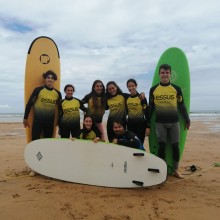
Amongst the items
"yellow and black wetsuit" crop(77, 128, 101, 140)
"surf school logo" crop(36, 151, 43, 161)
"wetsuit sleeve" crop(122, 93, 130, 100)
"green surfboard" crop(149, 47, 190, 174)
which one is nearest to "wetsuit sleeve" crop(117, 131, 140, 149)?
"yellow and black wetsuit" crop(77, 128, 101, 140)

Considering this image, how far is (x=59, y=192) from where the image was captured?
338 centimetres

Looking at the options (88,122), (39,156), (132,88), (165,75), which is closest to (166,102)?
(165,75)

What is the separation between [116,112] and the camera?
4195mm

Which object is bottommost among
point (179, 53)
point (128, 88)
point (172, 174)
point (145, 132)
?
point (172, 174)

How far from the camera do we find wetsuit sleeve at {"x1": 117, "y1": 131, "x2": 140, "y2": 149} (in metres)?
3.73

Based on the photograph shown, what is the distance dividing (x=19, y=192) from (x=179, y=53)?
3.21 m

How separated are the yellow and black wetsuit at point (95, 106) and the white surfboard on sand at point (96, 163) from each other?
24.5 inches

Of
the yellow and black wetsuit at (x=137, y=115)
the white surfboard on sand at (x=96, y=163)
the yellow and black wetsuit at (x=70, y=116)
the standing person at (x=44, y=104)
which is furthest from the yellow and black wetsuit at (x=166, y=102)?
the standing person at (x=44, y=104)

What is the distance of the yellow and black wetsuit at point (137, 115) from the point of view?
4117mm

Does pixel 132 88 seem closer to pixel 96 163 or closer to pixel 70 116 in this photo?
pixel 70 116

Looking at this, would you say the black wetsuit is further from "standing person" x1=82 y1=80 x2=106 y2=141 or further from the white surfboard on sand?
"standing person" x1=82 y1=80 x2=106 y2=141

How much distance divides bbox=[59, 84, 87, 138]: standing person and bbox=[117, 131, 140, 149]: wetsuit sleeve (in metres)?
0.85

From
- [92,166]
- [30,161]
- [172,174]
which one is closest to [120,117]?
[92,166]

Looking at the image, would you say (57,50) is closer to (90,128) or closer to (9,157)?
(90,128)
